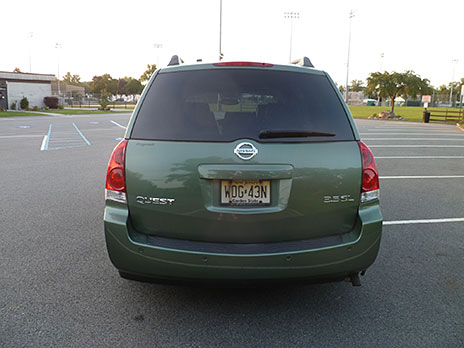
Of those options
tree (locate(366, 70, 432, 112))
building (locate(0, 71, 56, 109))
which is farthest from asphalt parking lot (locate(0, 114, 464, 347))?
building (locate(0, 71, 56, 109))

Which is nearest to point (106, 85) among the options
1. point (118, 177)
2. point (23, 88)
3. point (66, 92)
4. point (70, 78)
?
point (66, 92)

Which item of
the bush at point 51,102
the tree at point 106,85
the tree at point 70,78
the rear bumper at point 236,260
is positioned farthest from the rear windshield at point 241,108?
the tree at point 70,78

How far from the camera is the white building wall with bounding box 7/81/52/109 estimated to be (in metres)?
47.8

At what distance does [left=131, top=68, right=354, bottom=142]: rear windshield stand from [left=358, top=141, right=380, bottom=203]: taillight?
18 centimetres

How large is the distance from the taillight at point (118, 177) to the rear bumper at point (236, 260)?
0.06m

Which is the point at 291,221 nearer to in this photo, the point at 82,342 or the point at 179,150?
the point at 179,150

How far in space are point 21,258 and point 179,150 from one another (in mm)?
2353

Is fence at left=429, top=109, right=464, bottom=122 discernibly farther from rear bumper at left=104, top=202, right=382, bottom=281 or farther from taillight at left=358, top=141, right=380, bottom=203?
rear bumper at left=104, top=202, right=382, bottom=281

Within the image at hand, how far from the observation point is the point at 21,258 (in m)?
4.10

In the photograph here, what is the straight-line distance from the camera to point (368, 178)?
9.64ft

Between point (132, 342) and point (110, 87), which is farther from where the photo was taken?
point (110, 87)

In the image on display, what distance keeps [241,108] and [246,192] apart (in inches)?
25.3

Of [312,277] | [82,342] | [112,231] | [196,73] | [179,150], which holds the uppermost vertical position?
[196,73]

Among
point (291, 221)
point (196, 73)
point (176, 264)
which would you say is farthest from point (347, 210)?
point (196, 73)
